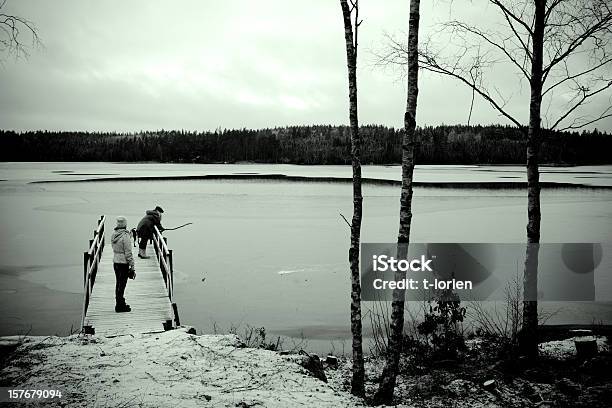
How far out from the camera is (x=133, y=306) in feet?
33.8

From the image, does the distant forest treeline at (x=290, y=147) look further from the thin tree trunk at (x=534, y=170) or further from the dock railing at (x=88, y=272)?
the thin tree trunk at (x=534, y=170)

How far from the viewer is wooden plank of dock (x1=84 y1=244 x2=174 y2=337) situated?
9.09 metres

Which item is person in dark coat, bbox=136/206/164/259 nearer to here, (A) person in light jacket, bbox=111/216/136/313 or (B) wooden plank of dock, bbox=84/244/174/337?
(B) wooden plank of dock, bbox=84/244/174/337

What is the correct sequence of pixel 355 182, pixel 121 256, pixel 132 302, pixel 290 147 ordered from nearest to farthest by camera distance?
1. pixel 355 182
2. pixel 121 256
3. pixel 132 302
4. pixel 290 147

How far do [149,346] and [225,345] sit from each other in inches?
44.0

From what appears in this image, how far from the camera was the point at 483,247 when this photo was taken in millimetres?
19641

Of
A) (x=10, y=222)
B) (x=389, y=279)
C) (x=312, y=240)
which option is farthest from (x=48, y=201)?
(x=389, y=279)

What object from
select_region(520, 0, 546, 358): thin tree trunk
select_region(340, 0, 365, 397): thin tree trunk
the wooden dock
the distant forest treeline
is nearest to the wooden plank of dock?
the wooden dock

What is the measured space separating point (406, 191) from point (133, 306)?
6754 mm

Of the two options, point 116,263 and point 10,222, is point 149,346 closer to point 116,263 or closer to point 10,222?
point 116,263

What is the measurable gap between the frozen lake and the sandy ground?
12.7 ft

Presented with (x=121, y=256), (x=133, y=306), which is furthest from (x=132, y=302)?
(x=121, y=256)

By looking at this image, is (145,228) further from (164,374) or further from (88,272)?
(164,374)

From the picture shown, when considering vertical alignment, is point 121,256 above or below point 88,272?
above
